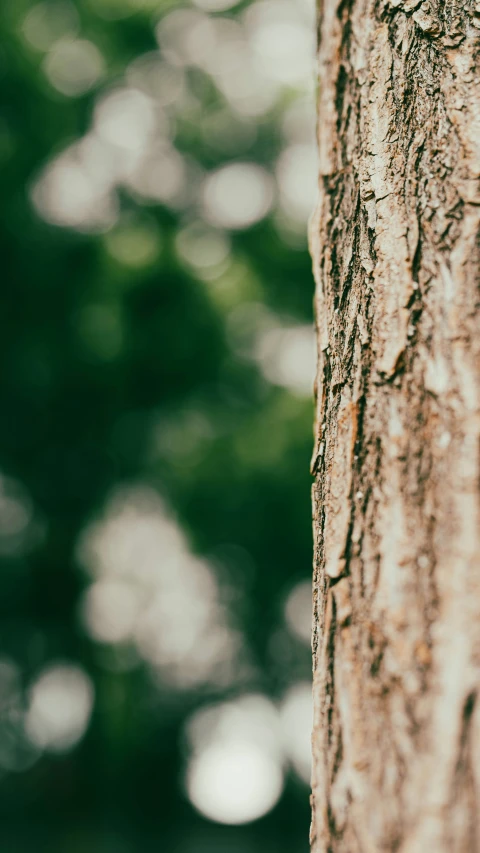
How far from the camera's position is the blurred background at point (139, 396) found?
9289 mm

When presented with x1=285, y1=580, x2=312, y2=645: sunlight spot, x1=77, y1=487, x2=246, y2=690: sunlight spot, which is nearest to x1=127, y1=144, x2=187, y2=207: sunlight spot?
x1=77, y1=487, x2=246, y2=690: sunlight spot

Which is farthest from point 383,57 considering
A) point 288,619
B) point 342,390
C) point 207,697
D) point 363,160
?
point 207,697

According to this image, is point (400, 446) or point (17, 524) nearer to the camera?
point (400, 446)

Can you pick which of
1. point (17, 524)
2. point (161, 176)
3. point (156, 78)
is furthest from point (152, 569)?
point (156, 78)

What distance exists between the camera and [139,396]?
9.71 meters

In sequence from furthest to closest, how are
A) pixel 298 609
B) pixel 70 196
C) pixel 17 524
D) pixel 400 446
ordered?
pixel 298 609 → pixel 17 524 → pixel 70 196 → pixel 400 446

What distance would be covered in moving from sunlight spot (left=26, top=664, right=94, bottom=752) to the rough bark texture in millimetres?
9745

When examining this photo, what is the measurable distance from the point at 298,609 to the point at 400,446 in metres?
10.1

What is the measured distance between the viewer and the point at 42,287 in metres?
9.45

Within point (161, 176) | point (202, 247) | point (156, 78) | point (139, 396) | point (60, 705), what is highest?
point (156, 78)

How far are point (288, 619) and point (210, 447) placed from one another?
3.14m

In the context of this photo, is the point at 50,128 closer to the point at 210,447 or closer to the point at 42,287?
the point at 42,287

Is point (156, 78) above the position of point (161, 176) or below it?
above

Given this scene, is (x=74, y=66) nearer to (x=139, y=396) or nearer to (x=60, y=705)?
(x=139, y=396)
